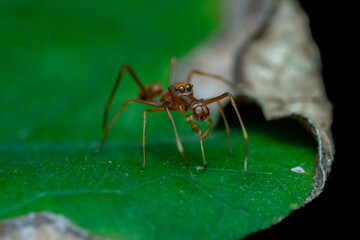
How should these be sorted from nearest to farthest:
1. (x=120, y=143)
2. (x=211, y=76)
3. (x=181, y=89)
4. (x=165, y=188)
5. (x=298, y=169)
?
(x=165, y=188)
(x=298, y=169)
(x=181, y=89)
(x=120, y=143)
(x=211, y=76)

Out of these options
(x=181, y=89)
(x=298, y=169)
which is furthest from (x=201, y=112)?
(x=298, y=169)

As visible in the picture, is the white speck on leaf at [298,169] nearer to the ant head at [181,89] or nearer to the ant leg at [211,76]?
the ant head at [181,89]

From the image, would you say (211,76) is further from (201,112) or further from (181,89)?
(201,112)

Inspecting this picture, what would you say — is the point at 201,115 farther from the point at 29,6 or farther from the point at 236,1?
the point at 29,6

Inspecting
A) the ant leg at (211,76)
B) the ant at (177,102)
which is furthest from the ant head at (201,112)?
the ant leg at (211,76)

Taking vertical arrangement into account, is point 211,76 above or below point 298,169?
above

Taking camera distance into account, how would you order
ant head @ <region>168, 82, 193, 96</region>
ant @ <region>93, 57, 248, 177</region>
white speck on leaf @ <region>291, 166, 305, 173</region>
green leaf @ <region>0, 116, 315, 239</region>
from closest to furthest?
green leaf @ <region>0, 116, 315, 239</region> → white speck on leaf @ <region>291, 166, 305, 173</region> → ant @ <region>93, 57, 248, 177</region> → ant head @ <region>168, 82, 193, 96</region>

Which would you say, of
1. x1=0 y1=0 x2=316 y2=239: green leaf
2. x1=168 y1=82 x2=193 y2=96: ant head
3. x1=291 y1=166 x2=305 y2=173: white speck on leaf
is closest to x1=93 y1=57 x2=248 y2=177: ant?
x1=168 y1=82 x2=193 y2=96: ant head

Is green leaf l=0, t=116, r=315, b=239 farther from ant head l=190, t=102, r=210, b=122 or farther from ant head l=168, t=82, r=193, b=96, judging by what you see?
ant head l=168, t=82, r=193, b=96

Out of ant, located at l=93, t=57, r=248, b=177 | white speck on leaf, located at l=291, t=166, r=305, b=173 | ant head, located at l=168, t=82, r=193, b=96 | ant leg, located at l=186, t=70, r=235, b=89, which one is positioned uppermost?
ant leg, located at l=186, t=70, r=235, b=89
